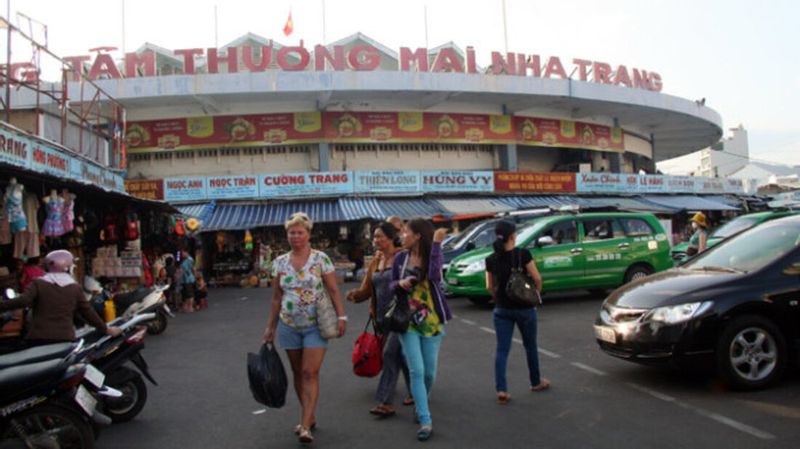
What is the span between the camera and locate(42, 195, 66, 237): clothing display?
8.70 metres

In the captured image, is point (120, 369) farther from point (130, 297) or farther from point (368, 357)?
point (130, 297)

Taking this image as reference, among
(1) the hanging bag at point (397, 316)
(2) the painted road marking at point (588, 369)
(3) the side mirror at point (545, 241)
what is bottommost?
(2) the painted road marking at point (588, 369)

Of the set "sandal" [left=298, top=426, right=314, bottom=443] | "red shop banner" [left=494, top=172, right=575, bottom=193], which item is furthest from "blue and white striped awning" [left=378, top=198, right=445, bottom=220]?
"sandal" [left=298, top=426, right=314, bottom=443]

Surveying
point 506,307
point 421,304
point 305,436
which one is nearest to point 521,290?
point 506,307

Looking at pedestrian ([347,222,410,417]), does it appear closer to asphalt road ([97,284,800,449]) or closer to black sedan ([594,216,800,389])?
asphalt road ([97,284,800,449])

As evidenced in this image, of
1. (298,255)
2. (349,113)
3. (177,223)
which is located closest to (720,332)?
(298,255)

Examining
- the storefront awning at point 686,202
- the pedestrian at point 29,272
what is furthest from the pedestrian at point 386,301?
the storefront awning at point 686,202

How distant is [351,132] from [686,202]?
54.5 ft

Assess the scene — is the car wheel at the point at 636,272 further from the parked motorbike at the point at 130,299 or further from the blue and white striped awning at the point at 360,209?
the blue and white striped awning at the point at 360,209

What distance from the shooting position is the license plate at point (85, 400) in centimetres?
402

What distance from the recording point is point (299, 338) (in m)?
4.36

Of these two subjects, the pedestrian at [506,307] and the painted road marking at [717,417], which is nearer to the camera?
the painted road marking at [717,417]

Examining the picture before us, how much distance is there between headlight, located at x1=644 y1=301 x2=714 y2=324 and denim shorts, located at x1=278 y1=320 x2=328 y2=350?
2.86 m

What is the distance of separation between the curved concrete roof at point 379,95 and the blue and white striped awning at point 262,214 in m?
4.19
